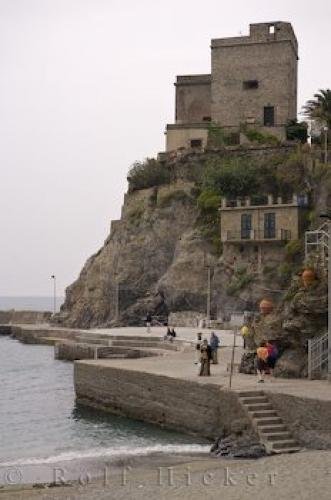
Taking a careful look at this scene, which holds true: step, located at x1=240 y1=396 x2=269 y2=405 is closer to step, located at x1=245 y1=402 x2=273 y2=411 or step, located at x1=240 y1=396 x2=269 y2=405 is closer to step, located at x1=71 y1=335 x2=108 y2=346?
step, located at x1=245 y1=402 x2=273 y2=411

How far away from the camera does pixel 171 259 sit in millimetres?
61062

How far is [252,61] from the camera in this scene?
6644cm

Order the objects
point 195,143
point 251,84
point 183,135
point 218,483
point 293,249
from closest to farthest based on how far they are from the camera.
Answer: point 218,483
point 293,249
point 195,143
point 251,84
point 183,135

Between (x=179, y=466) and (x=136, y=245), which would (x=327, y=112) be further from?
(x=179, y=466)

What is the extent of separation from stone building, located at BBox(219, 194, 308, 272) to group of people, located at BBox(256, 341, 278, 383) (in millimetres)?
27755

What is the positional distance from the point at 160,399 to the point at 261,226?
28316mm

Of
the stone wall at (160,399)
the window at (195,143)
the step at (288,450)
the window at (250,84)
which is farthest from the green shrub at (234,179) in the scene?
the step at (288,450)

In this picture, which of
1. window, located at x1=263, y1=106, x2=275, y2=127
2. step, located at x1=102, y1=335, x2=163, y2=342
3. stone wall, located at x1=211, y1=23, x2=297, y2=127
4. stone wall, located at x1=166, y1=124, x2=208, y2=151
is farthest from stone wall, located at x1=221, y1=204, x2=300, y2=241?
step, located at x1=102, y1=335, x2=163, y2=342

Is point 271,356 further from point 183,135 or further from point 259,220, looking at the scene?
point 183,135

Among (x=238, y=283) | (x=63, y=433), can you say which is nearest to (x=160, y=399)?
(x=63, y=433)

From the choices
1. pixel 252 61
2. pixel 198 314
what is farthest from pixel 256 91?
pixel 198 314

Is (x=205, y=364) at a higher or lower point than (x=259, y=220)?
lower

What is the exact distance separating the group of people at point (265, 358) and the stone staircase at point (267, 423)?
7.48 ft

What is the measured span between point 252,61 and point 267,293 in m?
21.9
